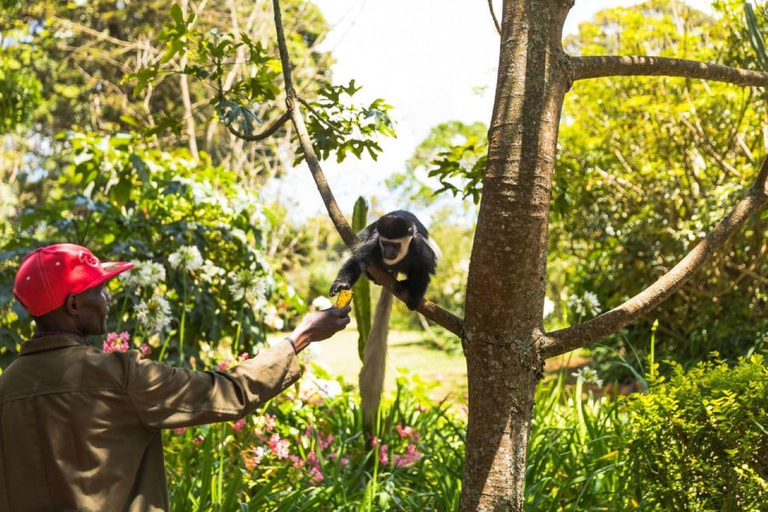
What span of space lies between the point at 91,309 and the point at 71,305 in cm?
6

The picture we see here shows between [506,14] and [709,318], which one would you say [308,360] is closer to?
[506,14]

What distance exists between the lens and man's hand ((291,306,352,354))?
1823 millimetres

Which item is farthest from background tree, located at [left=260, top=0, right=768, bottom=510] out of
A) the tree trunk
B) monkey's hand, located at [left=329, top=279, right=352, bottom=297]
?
monkey's hand, located at [left=329, top=279, right=352, bottom=297]

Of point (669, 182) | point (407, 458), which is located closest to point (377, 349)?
point (407, 458)

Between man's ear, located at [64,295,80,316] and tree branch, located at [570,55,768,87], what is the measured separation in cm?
143

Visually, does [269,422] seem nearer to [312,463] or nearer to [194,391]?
[312,463]

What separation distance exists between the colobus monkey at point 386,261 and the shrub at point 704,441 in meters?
A: 0.98

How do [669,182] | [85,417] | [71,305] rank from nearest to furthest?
[85,417] < [71,305] < [669,182]

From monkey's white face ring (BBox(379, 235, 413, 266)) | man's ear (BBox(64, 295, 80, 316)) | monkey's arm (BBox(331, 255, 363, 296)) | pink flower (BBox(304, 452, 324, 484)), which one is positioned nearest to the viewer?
man's ear (BBox(64, 295, 80, 316))

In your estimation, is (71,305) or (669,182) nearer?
(71,305)

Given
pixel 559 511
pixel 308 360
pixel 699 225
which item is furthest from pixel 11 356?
pixel 699 225

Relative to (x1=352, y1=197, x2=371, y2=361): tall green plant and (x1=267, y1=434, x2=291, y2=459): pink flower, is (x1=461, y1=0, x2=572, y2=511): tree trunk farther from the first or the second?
(x1=352, y1=197, x2=371, y2=361): tall green plant

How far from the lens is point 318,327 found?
1861 millimetres

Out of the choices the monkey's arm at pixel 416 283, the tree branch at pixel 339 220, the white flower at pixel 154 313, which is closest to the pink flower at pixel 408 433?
the monkey's arm at pixel 416 283
